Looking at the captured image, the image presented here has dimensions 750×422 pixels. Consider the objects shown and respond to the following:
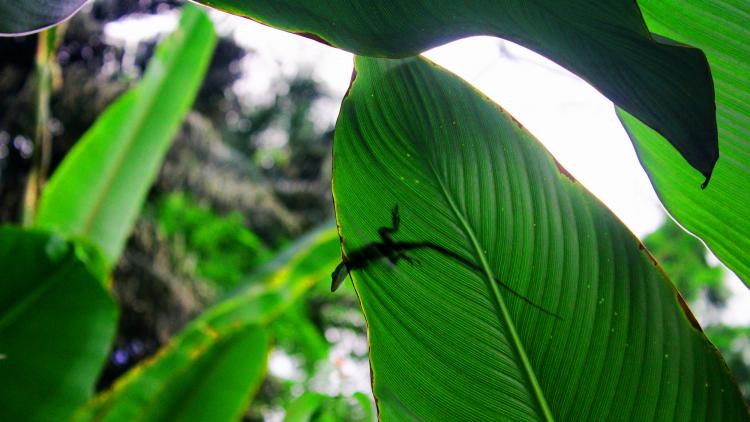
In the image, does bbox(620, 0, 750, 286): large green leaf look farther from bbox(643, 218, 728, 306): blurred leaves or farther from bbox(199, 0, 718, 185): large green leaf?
bbox(643, 218, 728, 306): blurred leaves

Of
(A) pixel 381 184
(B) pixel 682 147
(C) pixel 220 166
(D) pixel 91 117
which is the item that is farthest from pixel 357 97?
(C) pixel 220 166

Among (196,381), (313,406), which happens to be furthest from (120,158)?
(313,406)

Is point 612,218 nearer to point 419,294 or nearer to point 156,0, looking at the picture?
point 419,294

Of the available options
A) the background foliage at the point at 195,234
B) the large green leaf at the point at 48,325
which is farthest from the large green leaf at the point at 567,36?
the large green leaf at the point at 48,325

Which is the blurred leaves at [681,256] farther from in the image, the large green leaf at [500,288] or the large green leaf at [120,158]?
the large green leaf at [500,288]

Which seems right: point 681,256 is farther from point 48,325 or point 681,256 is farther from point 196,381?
point 48,325

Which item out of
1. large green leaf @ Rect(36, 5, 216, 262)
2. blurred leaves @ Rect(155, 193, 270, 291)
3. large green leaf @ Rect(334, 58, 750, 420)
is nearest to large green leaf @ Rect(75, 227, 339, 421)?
large green leaf @ Rect(36, 5, 216, 262)
